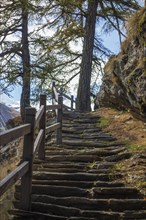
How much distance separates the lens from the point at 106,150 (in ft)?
29.5

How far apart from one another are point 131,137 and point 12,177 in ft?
18.7

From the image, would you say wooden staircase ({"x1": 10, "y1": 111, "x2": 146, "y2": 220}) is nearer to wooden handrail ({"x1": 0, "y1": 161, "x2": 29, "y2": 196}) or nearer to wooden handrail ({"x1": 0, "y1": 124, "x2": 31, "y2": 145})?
wooden handrail ({"x1": 0, "y1": 161, "x2": 29, "y2": 196})

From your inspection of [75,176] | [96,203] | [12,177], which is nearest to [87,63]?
[75,176]

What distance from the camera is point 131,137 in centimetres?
1026

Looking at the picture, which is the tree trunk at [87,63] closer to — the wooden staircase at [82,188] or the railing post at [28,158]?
the wooden staircase at [82,188]

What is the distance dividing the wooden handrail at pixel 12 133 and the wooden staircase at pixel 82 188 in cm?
135

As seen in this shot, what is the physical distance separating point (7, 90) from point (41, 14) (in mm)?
4480

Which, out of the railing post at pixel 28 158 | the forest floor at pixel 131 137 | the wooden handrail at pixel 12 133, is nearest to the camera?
the wooden handrail at pixel 12 133

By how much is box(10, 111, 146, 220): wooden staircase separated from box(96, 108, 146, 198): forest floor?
0.20 m

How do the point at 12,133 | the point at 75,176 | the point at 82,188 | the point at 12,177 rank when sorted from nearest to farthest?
the point at 12,133 < the point at 12,177 < the point at 82,188 < the point at 75,176

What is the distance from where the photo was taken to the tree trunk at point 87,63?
17.8 m

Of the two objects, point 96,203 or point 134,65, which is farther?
point 134,65

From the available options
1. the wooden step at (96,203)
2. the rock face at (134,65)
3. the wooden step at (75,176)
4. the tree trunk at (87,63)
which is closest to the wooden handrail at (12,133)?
the wooden step at (96,203)

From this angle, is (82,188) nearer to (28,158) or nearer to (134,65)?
(28,158)
